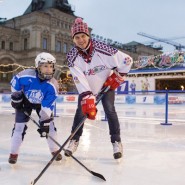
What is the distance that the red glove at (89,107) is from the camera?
2.85 m

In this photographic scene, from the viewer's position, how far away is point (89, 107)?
287 cm

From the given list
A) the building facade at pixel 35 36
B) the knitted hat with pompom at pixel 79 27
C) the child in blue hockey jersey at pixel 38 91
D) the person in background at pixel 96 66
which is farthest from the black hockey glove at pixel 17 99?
the building facade at pixel 35 36

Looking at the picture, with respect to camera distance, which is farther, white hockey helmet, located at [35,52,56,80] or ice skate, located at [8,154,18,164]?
ice skate, located at [8,154,18,164]

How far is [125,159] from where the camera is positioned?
3.20m

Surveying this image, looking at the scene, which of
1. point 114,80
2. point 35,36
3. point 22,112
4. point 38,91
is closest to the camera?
point 38,91

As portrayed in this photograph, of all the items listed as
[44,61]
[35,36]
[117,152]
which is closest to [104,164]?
[117,152]

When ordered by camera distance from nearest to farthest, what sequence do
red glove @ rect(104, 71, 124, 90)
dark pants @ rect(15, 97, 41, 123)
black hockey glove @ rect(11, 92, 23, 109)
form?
black hockey glove @ rect(11, 92, 23, 109) → dark pants @ rect(15, 97, 41, 123) → red glove @ rect(104, 71, 124, 90)

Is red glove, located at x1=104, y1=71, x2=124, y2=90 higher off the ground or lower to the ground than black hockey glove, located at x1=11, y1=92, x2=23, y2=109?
higher

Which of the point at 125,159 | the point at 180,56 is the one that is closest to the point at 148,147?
the point at 125,159

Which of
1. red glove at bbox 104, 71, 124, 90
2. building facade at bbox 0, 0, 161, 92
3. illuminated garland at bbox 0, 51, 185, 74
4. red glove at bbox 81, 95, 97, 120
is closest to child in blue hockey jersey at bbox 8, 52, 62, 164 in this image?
red glove at bbox 81, 95, 97, 120

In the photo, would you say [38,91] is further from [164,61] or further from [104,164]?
[164,61]

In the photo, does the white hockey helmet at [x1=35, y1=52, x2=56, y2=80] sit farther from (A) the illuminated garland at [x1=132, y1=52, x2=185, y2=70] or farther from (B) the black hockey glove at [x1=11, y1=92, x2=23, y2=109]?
(A) the illuminated garland at [x1=132, y1=52, x2=185, y2=70]

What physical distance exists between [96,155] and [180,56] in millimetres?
23381

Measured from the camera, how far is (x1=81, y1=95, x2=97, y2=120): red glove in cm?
285
